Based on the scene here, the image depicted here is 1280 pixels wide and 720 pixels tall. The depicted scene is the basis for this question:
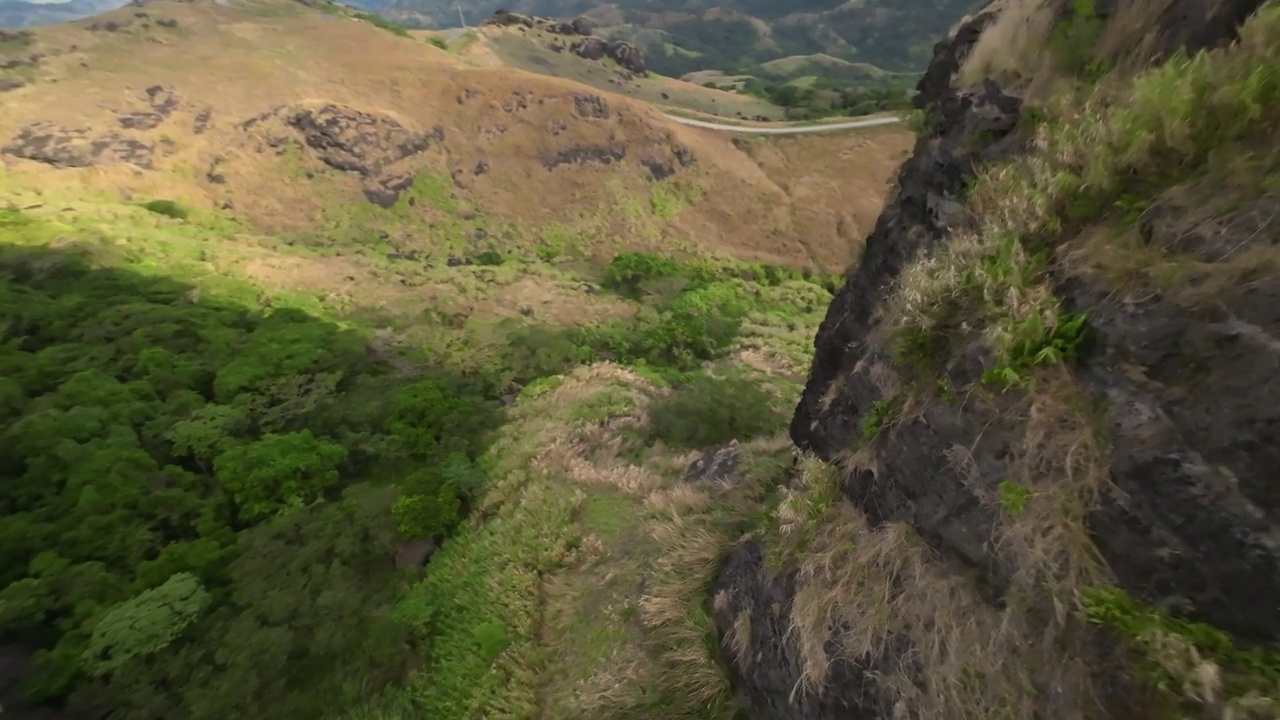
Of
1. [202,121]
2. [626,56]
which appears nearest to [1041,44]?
[202,121]

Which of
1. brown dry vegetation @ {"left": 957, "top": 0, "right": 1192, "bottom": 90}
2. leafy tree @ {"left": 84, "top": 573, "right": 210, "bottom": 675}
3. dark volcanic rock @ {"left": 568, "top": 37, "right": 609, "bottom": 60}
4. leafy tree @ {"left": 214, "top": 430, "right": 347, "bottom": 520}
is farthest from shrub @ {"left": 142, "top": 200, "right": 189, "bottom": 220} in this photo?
dark volcanic rock @ {"left": 568, "top": 37, "right": 609, "bottom": 60}

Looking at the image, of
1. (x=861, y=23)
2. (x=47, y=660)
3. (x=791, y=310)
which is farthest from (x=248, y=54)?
(x=861, y=23)

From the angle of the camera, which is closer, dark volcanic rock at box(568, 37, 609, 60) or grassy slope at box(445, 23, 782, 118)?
grassy slope at box(445, 23, 782, 118)

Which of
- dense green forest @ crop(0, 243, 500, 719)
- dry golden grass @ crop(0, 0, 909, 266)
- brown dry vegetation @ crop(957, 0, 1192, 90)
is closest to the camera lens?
brown dry vegetation @ crop(957, 0, 1192, 90)

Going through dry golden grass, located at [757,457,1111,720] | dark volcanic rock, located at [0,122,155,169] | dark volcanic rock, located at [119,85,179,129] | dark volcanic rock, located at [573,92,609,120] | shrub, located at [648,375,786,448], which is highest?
dry golden grass, located at [757,457,1111,720]

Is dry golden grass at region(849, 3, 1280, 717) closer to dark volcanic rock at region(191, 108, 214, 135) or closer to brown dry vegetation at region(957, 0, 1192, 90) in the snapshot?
brown dry vegetation at region(957, 0, 1192, 90)

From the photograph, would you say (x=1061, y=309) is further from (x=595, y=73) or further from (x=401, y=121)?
(x=595, y=73)
